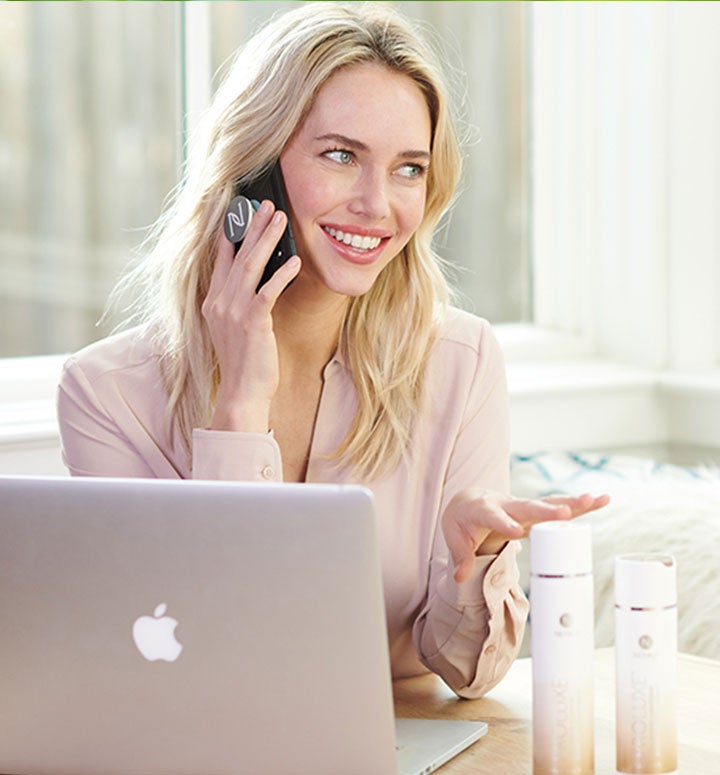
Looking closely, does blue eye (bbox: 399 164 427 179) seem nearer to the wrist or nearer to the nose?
the nose

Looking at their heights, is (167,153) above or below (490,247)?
above

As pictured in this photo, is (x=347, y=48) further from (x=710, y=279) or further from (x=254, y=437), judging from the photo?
(x=710, y=279)

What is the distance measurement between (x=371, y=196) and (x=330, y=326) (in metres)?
0.22

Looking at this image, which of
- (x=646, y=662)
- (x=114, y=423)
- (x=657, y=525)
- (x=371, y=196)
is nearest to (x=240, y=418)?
(x=114, y=423)

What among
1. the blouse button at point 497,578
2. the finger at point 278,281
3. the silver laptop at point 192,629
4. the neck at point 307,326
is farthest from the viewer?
the neck at point 307,326

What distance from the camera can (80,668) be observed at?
1.10m

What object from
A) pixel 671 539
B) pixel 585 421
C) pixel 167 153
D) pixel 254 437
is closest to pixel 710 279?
pixel 585 421

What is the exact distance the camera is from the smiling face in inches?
65.1

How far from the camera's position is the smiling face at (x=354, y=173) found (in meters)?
1.65

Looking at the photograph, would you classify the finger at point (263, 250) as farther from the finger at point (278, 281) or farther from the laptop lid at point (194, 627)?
the laptop lid at point (194, 627)

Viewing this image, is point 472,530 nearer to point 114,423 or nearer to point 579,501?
point 579,501

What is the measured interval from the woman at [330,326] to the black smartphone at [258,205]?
0.05 ft

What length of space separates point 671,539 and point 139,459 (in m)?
0.83

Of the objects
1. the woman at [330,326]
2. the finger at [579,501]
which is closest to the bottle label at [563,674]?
the finger at [579,501]
